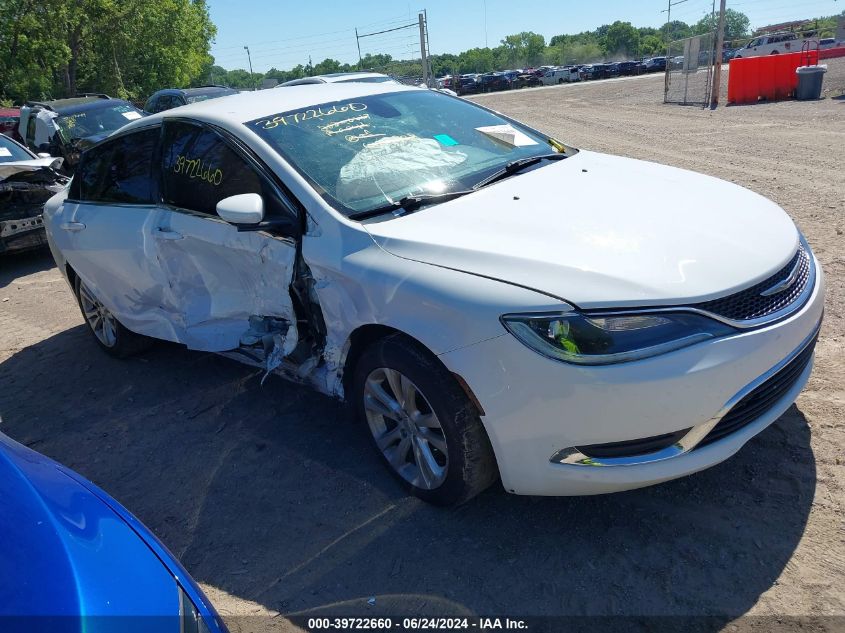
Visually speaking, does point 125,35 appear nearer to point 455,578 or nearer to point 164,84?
point 164,84

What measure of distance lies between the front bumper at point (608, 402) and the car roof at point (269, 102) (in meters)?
1.89

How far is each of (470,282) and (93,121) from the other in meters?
12.5

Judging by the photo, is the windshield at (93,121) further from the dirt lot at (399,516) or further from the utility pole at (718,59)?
the utility pole at (718,59)

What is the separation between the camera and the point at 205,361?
15.5 ft

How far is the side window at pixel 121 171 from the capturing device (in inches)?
161

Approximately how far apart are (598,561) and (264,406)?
2208mm

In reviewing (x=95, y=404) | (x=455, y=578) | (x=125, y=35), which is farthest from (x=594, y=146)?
(x=125, y=35)

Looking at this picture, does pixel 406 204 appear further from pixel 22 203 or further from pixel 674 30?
pixel 674 30

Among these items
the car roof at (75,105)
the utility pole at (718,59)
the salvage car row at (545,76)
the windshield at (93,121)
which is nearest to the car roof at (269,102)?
the windshield at (93,121)

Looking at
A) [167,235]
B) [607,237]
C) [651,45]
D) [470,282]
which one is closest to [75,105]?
[167,235]

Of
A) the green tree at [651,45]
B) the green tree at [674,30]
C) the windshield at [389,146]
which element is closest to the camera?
the windshield at [389,146]

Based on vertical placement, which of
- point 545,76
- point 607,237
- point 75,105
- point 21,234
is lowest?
point 545,76

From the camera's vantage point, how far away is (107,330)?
4.88 m

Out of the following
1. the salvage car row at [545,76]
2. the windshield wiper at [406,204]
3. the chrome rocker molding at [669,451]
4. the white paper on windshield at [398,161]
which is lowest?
the salvage car row at [545,76]
